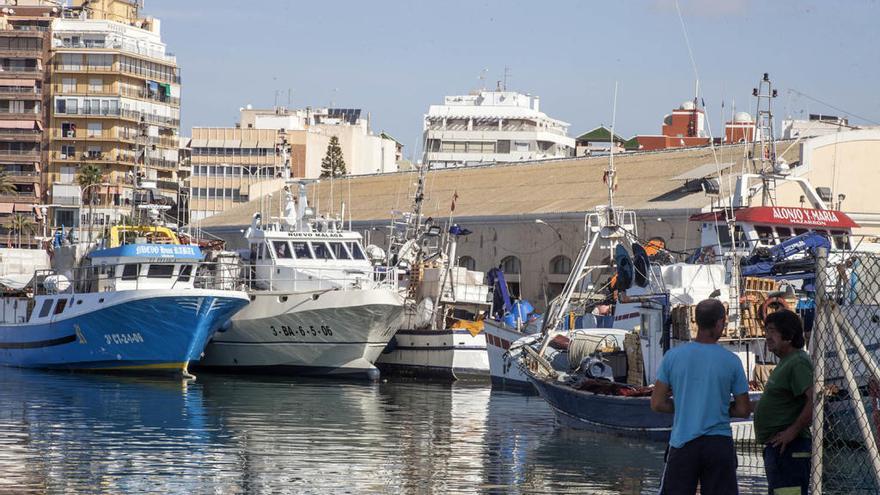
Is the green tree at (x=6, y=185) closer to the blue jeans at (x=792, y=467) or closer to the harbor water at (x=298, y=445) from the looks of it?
the harbor water at (x=298, y=445)

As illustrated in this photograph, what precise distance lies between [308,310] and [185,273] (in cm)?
351

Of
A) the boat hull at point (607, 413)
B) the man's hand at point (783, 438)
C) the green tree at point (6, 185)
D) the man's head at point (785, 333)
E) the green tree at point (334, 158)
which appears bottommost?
the boat hull at point (607, 413)

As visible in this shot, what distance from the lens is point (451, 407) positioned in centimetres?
2917

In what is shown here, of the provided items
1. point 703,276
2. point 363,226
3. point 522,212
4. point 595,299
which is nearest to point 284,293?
point 595,299

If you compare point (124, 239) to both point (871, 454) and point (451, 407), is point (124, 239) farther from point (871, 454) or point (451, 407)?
point (871, 454)

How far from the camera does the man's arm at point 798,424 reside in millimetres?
10391

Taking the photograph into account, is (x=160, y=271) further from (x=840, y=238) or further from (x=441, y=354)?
(x=840, y=238)

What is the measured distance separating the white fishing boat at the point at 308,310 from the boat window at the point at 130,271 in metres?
2.73

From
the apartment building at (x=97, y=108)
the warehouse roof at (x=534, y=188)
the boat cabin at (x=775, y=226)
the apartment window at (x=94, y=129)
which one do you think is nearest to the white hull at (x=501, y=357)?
the boat cabin at (x=775, y=226)

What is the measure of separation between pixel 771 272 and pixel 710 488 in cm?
1603

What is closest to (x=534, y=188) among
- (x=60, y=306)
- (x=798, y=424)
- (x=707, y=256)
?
(x=60, y=306)

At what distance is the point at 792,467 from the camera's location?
1055 centimetres

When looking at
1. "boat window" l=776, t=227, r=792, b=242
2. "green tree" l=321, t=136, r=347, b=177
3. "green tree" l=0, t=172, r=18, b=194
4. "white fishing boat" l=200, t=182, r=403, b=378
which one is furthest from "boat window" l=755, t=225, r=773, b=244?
"green tree" l=321, t=136, r=347, b=177

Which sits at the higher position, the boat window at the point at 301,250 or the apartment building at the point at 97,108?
the apartment building at the point at 97,108
